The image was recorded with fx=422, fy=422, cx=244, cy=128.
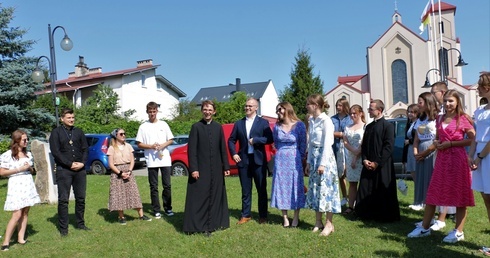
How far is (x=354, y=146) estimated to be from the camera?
719 cm

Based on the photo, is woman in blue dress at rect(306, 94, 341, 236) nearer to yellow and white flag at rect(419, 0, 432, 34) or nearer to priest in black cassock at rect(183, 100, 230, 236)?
priest in black cassock at rect(183, 100, 230, 236)

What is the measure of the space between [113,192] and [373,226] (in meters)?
4.47

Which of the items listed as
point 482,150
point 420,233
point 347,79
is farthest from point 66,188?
point 347,79

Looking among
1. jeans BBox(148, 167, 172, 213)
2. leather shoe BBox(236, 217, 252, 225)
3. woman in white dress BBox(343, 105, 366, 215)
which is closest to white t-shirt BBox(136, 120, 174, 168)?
jeans BBox(148, 167, 172, 213)

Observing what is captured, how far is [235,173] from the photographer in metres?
13.5

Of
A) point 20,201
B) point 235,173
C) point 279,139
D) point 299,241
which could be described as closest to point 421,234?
point 299,241

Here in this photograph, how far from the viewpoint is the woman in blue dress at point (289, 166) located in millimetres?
6488

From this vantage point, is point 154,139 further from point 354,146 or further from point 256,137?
point 354,146

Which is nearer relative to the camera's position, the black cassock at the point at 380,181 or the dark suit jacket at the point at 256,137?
the black cassock at the point at 380,181

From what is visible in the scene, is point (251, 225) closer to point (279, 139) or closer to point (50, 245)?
point (279, 139)

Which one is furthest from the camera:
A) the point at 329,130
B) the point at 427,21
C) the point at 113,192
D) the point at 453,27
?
the point at 453,27

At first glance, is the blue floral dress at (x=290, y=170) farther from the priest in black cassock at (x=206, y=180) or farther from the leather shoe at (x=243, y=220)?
the priest in black cassock at (x=206, y=180)

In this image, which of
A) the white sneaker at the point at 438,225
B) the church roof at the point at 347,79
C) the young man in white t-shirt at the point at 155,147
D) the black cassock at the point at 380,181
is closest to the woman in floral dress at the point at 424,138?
the black cassock at the point at 380,181

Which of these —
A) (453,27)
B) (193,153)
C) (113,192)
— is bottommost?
(113,192)
